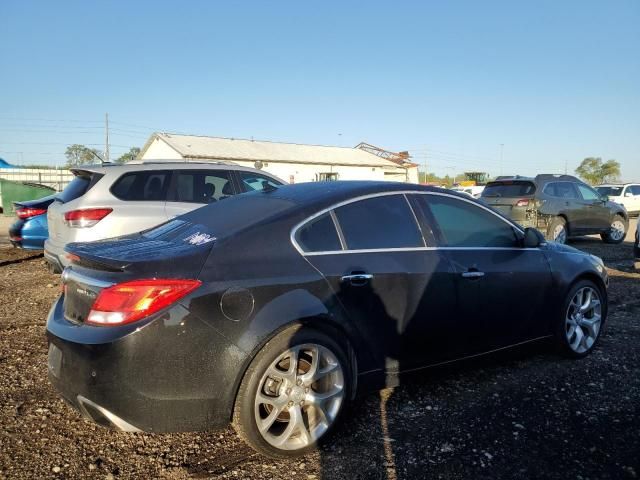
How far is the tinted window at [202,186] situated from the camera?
6.29 m

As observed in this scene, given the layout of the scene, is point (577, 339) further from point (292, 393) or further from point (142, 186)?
point (142, 186)

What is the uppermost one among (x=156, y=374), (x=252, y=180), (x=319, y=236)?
(x=252, y=180)

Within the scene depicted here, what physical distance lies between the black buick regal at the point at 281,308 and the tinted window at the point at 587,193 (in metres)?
9.69

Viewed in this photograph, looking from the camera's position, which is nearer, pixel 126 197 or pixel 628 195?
pixel 126 197

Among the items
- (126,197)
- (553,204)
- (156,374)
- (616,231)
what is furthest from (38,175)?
(156,374)

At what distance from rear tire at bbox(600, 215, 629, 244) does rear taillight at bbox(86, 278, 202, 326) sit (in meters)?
13.2

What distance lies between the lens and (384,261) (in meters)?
3.12

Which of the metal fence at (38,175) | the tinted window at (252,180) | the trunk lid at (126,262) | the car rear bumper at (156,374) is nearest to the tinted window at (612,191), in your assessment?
the tinted window at (252,180)

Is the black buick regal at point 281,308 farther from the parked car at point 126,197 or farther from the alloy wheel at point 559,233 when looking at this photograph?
the alloy wheel at point 559,233

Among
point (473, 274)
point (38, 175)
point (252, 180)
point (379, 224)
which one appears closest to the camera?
point (379, 224)

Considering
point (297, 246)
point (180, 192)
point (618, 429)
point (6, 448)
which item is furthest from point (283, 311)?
point (180, 192)

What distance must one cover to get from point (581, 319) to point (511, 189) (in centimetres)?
774

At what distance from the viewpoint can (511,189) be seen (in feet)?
37.7

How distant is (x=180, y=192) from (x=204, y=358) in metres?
4.17
